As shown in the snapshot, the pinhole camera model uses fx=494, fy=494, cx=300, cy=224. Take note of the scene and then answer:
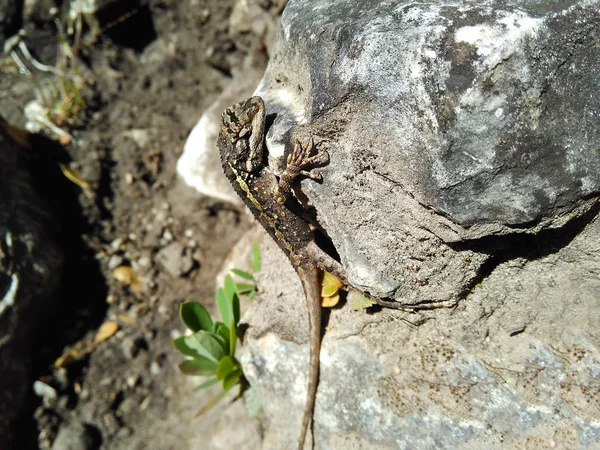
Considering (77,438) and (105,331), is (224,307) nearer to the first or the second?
(105,331)

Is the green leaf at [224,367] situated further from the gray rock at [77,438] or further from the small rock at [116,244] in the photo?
the small rock at [116,244]

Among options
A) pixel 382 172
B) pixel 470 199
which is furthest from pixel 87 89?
pixel 470 199

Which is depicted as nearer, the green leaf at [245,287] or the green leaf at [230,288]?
the green leaf at [230,288]

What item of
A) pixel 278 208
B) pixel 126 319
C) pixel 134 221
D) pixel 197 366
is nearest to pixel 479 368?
pixel 278 208

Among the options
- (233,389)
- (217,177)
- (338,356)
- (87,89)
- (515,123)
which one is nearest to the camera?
(515,123)

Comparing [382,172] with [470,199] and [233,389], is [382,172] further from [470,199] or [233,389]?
[233,389]

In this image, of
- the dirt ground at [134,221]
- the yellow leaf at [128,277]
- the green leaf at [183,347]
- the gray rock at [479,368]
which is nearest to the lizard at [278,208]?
the gray rock at [479,368]
